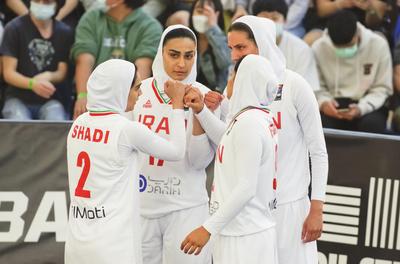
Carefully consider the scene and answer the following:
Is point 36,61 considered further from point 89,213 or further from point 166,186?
point 89,213

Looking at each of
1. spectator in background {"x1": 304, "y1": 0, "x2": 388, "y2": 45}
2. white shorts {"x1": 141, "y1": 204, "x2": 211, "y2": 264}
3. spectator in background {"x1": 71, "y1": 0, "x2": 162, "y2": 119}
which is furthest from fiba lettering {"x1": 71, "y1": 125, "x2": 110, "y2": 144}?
spectator in background {"x1": 304, "y1": 0, "x2": 388, "y2": 45}

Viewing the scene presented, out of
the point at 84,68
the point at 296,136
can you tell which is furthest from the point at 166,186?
the point at 84,68

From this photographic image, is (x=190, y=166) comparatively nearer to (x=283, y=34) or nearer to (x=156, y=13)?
(x=283, y=34)

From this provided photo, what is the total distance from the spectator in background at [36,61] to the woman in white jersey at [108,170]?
12.4ft

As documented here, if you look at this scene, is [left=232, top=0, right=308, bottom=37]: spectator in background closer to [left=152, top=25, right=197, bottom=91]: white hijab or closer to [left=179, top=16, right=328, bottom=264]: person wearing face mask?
[left=152, top=25, right=197, bottom=91]: white hijab

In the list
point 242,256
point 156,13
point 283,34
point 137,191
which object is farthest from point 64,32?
point 242,256

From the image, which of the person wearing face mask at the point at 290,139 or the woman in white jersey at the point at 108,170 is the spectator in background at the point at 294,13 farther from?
the woman in white jersey at the point at 108,170

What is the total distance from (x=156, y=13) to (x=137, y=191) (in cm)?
491

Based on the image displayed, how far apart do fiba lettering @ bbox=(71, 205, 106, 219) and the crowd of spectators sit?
3.61m

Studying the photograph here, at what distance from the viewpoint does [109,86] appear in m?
5.49

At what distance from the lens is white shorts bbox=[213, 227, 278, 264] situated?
524cm

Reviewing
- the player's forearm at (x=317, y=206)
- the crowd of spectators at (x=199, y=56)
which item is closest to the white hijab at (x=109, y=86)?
the player's forearm at (x=317, y=206)

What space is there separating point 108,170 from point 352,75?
15.1 feet

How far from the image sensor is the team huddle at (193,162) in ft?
17.1
